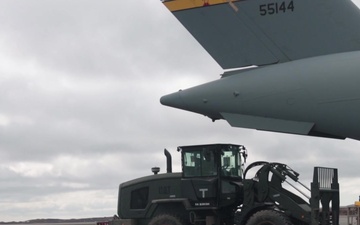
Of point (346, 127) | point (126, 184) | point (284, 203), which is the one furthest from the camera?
point (126, 184)

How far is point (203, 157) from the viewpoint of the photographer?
49.9 ft

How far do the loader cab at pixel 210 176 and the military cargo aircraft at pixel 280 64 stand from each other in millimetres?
2473

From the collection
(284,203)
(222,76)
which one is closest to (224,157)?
(284,203)

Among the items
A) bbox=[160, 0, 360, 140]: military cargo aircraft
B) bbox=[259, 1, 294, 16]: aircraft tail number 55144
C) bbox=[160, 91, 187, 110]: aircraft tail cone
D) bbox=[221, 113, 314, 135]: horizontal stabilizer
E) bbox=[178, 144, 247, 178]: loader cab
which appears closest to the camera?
bbox=[160, 0, 360, 140]: military cargo aircraft

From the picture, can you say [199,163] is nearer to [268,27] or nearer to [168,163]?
[168,163]

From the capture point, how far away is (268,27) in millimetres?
12211

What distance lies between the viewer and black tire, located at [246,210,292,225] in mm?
14125

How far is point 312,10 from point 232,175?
488 centimetres

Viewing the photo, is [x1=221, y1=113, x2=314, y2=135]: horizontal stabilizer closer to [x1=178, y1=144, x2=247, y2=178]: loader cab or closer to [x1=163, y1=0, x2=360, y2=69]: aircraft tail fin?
[x1=163, y1=0, x2=360, y2=69]: aircraft tail fin

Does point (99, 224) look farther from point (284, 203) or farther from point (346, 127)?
point (346, 127)

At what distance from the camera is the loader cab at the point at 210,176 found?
1510cm

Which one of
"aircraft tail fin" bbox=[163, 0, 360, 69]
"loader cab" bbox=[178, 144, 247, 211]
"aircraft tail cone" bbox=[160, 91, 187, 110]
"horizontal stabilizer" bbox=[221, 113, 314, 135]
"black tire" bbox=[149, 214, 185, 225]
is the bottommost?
"black tire" bbox=[149, 214, 185, 225]

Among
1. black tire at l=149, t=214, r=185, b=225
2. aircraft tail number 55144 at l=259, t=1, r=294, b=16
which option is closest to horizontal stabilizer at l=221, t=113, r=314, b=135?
aircraft tail number 55144 at l=259, t=1, r=294, b=16

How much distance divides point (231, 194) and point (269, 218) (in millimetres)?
1287
